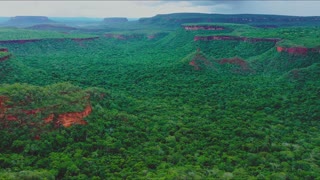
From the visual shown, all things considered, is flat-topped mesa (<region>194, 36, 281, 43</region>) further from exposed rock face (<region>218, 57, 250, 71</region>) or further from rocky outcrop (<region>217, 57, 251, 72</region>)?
exposed rock face (<region>218, 57, 250, 71</region>)

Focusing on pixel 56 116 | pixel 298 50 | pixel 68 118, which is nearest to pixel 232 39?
pixel 298 50

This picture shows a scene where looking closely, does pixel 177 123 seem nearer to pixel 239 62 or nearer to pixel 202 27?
pixel 239 62

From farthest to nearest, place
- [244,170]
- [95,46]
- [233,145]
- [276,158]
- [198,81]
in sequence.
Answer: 1. [95,46]
2. [198,81]
3. [233,145]
4. [276,158]
5. [244,170]

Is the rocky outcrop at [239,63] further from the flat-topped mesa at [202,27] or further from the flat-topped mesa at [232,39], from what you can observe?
the flat-topped mesa at [202,27]

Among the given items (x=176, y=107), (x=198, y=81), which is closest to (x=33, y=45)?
(x=198, y=81)

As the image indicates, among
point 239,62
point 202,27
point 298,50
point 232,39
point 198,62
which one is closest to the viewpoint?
point 298,50

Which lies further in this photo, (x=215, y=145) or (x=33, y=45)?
(x=33, y=45)

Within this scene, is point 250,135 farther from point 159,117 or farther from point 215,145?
point 159,117
